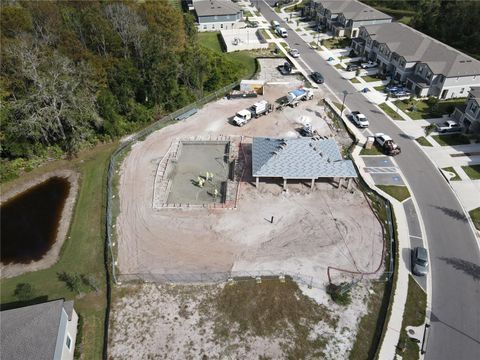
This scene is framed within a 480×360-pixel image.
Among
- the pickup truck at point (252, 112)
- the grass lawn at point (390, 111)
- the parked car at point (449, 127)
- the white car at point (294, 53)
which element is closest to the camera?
the parked car at point (449, 127)

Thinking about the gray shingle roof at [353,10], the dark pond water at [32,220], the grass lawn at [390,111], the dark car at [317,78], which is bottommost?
the dark pond water at [32,220]

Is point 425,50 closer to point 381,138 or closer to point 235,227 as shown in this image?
point 381,138

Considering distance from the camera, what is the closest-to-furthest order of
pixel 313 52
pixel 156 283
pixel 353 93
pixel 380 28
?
pixel 156 283 → pixel 353 93 → pixel 380 28 → pixel 313 52

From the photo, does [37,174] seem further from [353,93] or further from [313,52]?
→ [313,52]

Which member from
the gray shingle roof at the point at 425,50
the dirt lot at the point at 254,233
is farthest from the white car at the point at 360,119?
→ the gray shingle roof at the point at 425,50

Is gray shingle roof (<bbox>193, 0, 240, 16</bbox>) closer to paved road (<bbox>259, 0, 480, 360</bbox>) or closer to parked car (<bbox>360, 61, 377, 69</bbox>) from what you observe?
parked car (<bbox>360, 61, 377, 69</bbox>)

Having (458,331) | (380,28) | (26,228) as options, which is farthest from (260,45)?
(458,331)

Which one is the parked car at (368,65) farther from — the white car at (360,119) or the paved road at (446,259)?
the paved road at (446,259)
